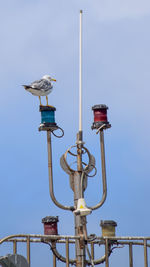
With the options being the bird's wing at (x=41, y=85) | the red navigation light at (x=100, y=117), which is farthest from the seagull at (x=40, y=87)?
the red navigation light at (x=100, y=117)

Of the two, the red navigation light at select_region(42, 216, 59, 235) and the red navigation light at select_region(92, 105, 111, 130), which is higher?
the red navigation light at select_region(92, 105, 111, 130)

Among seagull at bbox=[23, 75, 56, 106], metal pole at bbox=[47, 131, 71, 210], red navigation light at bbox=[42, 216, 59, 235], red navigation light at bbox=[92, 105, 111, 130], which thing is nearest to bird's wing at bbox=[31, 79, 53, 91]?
seagull at bbox=[23, 75, 56, 106]

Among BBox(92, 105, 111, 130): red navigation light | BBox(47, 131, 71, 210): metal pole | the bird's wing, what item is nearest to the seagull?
the bird's wing

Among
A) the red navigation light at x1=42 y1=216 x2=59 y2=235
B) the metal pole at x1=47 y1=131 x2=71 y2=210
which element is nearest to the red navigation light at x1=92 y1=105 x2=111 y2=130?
the metal pole at x1=47 y1=131 x2=71 y2=210

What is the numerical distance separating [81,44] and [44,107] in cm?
242

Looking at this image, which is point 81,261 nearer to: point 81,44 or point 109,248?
point 109,248

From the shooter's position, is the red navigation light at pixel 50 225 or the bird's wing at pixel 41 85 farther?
the bird's wing at pixel 41 85

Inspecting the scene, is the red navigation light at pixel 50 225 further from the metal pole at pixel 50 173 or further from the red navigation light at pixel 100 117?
the red navigation light at pixel 100 117

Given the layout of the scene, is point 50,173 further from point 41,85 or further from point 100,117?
point 41,85

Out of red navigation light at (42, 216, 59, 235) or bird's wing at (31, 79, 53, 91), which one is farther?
bird's wing at (31, 79, 53, 91)

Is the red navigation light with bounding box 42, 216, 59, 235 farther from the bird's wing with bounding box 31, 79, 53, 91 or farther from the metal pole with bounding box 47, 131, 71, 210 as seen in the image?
the bird's wing with bounding box 31, 79, 53, 91

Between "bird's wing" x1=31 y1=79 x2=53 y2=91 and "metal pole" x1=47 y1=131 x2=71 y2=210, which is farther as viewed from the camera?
"bird's wing" x1=31 y1=79 x2=53 y2=91

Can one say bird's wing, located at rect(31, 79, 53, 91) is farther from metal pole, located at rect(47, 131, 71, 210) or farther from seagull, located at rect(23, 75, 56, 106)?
metal pole, located at rect(47, 131, 71, 210)

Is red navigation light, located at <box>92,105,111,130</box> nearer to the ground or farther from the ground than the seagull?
nearer to the ground
